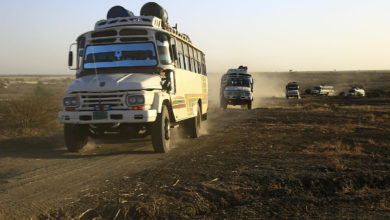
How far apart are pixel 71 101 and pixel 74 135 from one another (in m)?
1.07

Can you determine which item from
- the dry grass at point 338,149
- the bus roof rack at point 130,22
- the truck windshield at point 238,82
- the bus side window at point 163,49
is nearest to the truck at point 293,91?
the truck windshield at point 238,82

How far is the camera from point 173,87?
9750mm

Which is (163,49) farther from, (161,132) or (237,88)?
(237,88)

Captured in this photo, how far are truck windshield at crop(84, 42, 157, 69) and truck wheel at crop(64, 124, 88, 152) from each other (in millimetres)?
1580

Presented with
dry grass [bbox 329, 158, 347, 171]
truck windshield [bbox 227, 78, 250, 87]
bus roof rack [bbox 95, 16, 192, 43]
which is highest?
bus roof rack [bbox 95, 16, 192, 43]

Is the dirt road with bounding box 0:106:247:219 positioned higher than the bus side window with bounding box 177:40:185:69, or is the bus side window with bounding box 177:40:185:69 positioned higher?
the bus side window with bounding box 177:40:185:69

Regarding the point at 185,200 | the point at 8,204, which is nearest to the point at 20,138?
the point at 8,204

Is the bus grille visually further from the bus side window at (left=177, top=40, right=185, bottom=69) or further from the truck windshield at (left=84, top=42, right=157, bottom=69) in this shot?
the bus side window at (left=177, top=40, right=185, bottom=69)

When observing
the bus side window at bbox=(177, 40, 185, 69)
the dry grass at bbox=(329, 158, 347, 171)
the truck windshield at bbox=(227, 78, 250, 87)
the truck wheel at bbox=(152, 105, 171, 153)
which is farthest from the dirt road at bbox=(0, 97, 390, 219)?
the truck windshield at bbox=(227, 78, 250, 87)

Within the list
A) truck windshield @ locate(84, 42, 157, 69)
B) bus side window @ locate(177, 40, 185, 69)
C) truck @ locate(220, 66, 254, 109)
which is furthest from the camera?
truck @ locate(220, 66, 254, 109)

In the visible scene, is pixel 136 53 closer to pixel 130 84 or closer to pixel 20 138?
pixel 130 84

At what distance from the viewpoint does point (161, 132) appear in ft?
29.0

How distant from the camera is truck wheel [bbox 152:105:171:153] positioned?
8750 mm

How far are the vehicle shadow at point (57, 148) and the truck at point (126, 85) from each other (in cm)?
46
